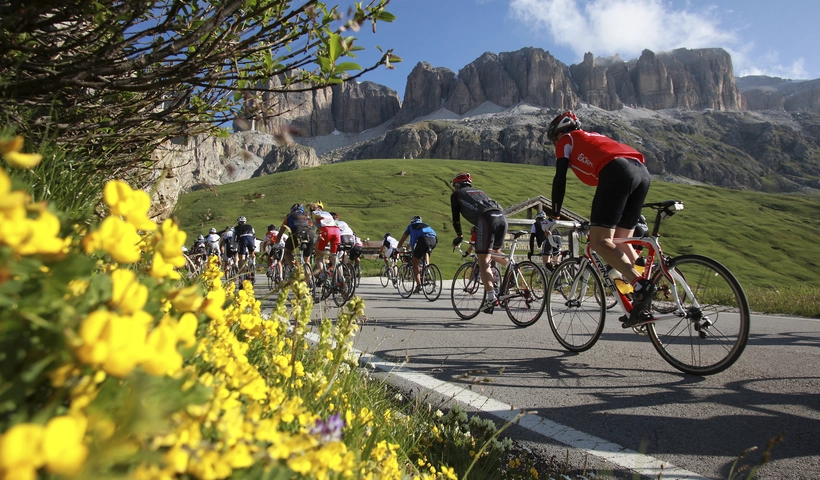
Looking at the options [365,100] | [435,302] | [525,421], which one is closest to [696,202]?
[435,302]

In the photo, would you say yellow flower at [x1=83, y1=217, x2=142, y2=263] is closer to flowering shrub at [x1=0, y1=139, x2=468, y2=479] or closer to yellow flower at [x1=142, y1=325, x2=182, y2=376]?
flowering shrub at [x1=0, y1=139, x2=468, y2=479]

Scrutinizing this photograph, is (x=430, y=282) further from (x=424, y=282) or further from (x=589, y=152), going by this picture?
(x=589, y=152)

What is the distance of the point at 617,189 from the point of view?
4445 mm

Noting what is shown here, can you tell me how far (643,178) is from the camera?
4562 mm

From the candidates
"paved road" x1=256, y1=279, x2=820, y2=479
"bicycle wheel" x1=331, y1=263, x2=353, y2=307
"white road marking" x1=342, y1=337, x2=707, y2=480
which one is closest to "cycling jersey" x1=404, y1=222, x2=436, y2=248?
"bicycle wheel" x1=331, y1=263, x2=353, y2=307

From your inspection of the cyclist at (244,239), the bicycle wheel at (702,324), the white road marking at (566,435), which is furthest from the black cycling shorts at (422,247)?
the white road marking at (566,435)

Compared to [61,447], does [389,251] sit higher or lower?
lower

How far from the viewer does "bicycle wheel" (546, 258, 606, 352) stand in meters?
4.88

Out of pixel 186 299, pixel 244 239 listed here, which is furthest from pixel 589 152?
pixel 244 239

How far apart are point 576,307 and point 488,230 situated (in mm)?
2345

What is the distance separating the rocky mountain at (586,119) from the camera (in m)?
132

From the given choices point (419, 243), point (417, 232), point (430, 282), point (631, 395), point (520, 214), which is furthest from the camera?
point (520, 214)

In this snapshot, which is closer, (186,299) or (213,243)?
(186,299)

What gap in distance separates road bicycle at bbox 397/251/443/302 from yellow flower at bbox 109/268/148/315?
32.6 feet
